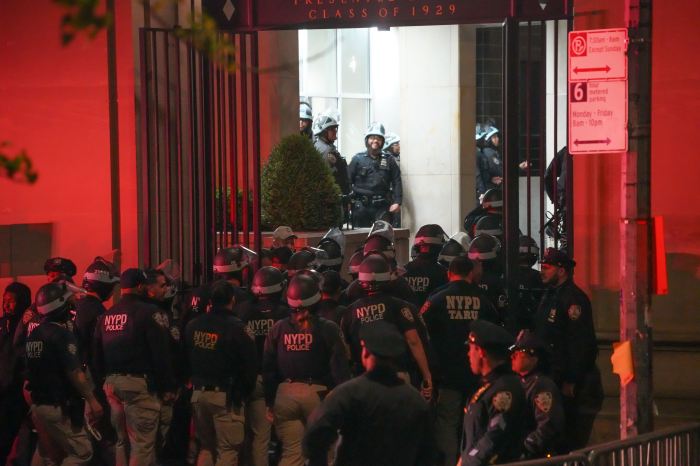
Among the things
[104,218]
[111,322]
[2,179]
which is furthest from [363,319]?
[2,179]

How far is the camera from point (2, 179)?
11.8 meters

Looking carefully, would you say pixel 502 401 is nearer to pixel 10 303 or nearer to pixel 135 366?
pixel 135 366

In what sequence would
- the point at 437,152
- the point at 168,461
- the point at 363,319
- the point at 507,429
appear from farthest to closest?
the point at 437,152
the point at 168,461
the point at 363,319
the point at 507,429

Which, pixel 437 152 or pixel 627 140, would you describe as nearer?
pixel 627 140

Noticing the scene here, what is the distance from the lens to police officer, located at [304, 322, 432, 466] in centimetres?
590

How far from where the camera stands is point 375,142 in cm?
1878

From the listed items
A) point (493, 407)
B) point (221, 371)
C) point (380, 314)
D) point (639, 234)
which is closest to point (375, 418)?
point (493, 407)

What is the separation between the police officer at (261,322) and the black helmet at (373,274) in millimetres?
818

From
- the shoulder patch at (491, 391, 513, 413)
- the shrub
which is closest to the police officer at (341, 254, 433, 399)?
the shoulder patch at (491, 391, 513, 413)

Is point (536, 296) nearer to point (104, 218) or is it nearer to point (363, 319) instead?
point (363, 319)

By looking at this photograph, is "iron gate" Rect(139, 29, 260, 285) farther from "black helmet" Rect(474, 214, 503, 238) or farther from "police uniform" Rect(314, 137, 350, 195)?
"police uniform" Rect(314, 137, 350, 195)

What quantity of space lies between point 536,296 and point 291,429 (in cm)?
300

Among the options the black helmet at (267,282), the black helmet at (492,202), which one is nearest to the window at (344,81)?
the black helmet at (492,202)

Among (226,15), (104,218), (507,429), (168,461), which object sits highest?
(226,15)
